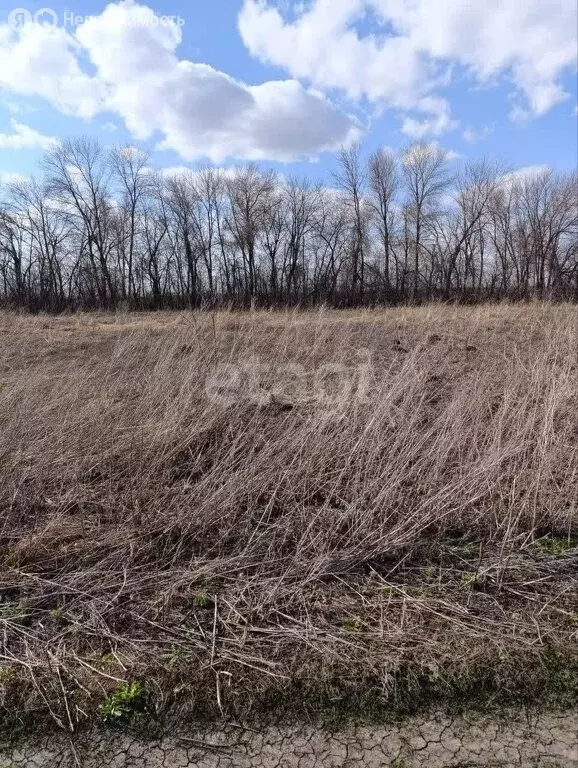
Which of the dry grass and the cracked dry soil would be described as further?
the dry grass

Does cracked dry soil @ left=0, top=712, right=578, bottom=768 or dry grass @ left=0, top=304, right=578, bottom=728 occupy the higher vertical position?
dry grass @ left=0, top=304, right=578, bottom=728

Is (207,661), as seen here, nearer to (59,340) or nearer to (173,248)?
(59,340)

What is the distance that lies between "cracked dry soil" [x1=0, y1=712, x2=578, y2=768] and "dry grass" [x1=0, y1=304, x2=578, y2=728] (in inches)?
5.2

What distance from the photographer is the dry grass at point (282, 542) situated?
2.19 meters

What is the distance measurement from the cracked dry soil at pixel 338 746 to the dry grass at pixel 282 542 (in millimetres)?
133

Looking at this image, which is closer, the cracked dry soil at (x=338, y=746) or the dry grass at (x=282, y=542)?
the cracked dry soil at (x=338, y=746)

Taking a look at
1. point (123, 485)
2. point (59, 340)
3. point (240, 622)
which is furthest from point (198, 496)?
point (59, 340)

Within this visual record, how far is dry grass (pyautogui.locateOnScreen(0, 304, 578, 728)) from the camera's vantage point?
219 centimetres

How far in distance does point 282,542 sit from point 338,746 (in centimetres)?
132

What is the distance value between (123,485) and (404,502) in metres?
2.19

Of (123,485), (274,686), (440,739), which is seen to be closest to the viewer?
(440,739)

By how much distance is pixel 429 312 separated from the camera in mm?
13109

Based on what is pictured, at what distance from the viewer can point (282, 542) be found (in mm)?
3111

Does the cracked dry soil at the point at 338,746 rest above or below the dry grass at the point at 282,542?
below
